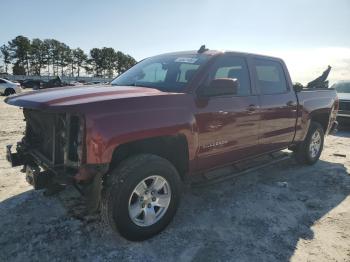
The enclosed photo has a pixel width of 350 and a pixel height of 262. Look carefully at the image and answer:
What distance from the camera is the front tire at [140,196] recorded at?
2.99 meters

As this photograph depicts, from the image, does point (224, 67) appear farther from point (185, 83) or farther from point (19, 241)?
point (19, 241)

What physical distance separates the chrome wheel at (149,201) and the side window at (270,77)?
214 cm

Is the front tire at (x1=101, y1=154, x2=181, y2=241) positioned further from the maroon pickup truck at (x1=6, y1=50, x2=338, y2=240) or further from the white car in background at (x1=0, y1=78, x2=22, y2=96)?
the white car in background at (x1=0, y1=78, x2=22, y2=96)

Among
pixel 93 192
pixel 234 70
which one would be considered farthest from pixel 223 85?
pixel 93 192

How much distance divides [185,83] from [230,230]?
171 centimetres

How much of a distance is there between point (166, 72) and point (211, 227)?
195 centimetres

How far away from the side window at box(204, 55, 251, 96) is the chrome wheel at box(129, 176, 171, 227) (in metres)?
1.46

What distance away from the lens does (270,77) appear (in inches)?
199

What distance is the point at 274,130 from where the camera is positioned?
486cm

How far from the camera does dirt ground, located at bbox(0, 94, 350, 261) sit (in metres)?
3.13

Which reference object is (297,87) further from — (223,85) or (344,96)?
(344,96)

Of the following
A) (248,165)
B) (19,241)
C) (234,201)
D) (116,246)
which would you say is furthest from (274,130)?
(19,241)

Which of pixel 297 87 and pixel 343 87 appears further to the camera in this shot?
pixel 343 87

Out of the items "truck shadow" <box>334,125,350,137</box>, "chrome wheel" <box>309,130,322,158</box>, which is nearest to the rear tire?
"chrome wheel" <box>309,130,322,158</box>
